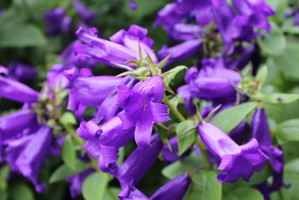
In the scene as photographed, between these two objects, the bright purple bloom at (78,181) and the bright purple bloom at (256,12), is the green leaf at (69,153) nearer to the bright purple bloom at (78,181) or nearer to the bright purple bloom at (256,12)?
the bright purple bloom at (78,181)

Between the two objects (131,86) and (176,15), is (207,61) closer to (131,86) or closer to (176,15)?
(176,15)

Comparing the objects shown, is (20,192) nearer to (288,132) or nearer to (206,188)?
(206,188)

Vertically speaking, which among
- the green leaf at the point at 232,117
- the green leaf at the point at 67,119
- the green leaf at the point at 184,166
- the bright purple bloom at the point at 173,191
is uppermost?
the green leaf at the point at 232,117

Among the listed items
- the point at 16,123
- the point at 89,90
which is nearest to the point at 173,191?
the point at 89,90

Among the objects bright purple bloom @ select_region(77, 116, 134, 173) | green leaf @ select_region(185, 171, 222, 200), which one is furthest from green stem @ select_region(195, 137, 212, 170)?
bright purple bloom @ select_region(77, 116, 134, 173)

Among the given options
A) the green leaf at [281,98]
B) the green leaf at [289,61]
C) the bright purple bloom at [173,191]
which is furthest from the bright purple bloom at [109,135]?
the green leaf at [289,61]
